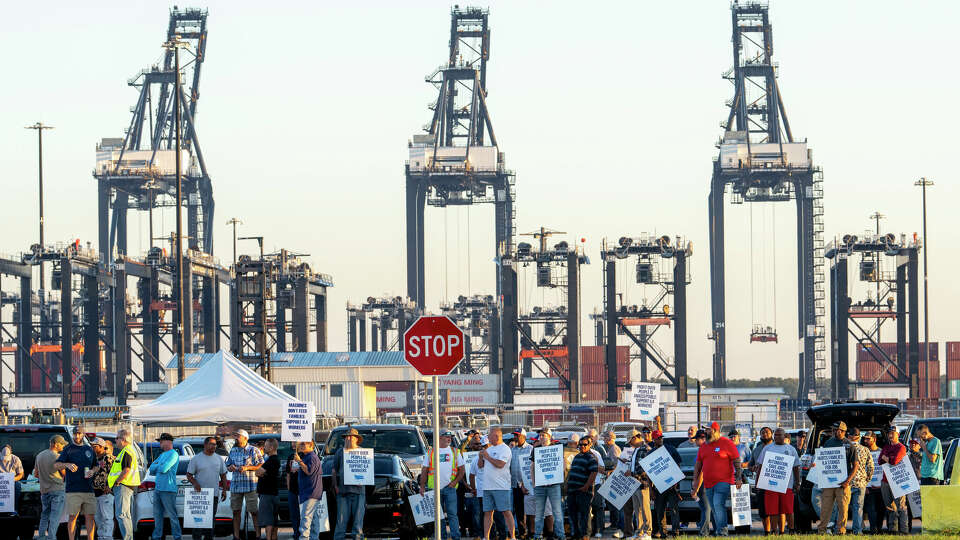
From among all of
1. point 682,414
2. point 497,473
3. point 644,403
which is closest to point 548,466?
point 497,473

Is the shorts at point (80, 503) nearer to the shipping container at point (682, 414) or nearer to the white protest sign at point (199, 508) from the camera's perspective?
the white protest sign at point (199, 508)

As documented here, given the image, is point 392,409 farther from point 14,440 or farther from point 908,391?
point 14,440

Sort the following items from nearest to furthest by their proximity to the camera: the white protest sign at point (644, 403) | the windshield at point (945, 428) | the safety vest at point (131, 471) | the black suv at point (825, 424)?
1. the safety vest at point (131, 471)
2. the black suv at point (825, 424)
3. the windshield at point (945, 428)
4. the white protest sign at point (644, 403)

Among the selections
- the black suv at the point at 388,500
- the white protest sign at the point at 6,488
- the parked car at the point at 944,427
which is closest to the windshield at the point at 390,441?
the black suv at the point at 388,500

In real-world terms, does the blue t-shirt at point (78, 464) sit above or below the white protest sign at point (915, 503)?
above

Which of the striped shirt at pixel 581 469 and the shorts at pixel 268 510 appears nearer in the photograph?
the shorts at pixel 268 510

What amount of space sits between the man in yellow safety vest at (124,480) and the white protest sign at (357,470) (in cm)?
267

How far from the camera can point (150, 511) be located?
20.7 meters

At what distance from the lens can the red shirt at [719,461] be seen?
19656 mm

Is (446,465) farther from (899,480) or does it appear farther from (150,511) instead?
(899,480)

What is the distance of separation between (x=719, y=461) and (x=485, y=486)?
3054 mm

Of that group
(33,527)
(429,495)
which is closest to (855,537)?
(429,495)

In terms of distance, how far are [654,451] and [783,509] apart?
2002mm

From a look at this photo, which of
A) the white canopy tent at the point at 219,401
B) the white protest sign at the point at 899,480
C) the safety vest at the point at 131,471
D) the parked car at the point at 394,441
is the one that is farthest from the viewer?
the white canopy tent at the point at 219,401
